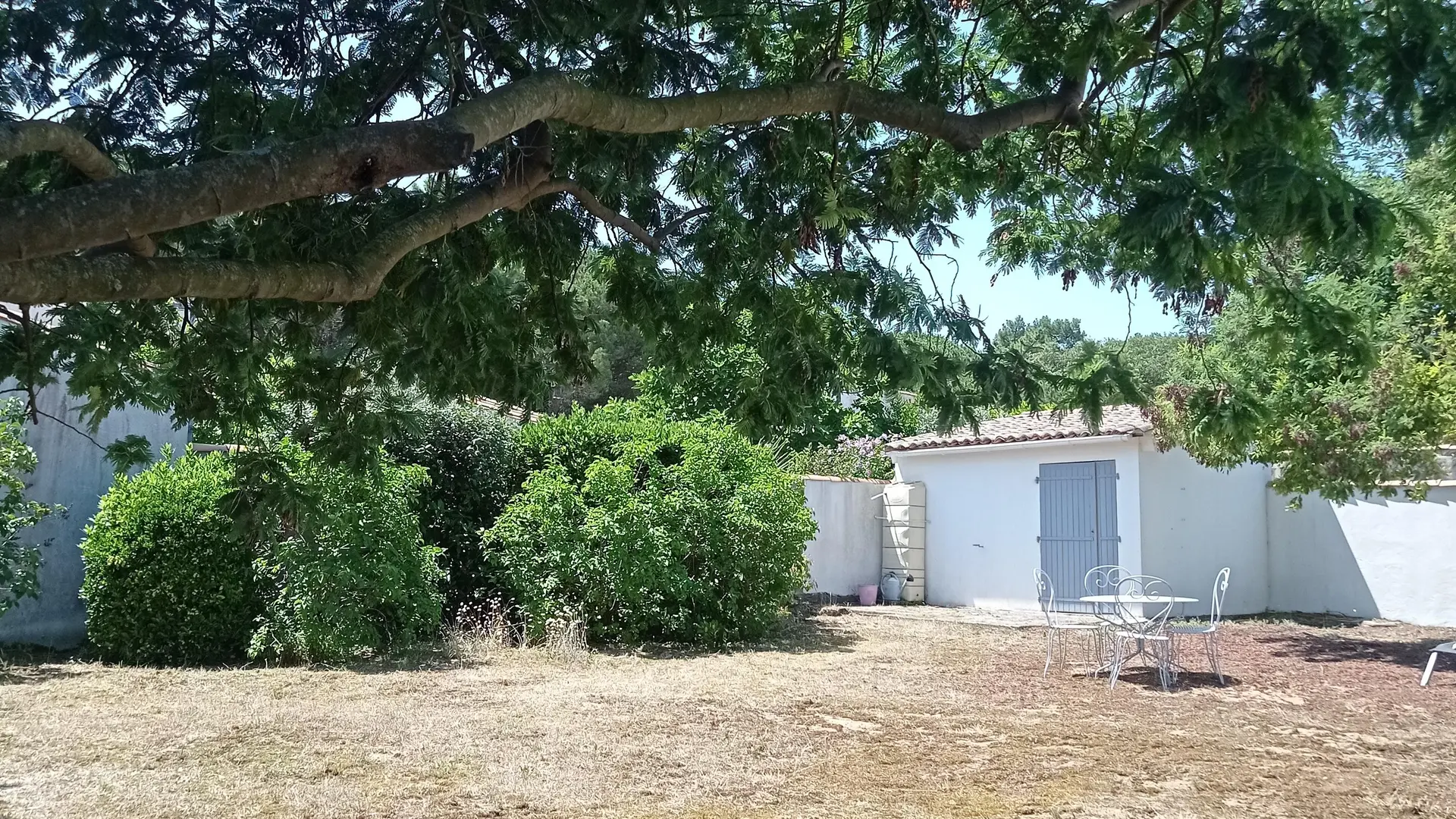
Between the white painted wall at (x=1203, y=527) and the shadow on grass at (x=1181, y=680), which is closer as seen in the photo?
the shadow on grass at (x=1181, y=680)

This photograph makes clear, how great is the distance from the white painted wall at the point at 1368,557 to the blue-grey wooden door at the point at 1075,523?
9.48ft

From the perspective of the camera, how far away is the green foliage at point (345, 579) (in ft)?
31.9

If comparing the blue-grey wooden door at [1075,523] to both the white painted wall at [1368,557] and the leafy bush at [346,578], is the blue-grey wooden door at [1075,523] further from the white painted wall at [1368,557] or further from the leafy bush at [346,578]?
the leafy bush at [346,578]

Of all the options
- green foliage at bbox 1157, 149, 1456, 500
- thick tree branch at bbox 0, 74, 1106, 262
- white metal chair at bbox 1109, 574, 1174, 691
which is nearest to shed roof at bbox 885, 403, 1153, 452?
green foliage at bbox 1157, 149, 1456, 500

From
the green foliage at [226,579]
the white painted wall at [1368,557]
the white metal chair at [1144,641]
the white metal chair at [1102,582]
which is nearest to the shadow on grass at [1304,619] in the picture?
the white painted wall at [1368,557]

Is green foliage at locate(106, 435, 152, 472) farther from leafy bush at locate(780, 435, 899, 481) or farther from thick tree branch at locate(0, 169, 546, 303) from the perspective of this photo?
leafy bush at locate(780, 435, 899, 481)

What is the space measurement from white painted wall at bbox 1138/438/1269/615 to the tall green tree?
30.1 feet

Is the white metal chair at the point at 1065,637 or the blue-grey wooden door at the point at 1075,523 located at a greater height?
the blue-grey wooden door at the point at 1075,523

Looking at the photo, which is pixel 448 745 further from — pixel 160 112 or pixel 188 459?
pixel 188 459

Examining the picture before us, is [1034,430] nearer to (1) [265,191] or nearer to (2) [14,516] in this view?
(2) [14,516]

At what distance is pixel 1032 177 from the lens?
6.77 m

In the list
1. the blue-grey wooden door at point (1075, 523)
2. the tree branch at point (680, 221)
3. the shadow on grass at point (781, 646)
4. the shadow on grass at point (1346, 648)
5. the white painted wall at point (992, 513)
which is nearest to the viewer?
the tree branch at point (680, 221)

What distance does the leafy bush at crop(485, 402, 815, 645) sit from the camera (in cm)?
1126

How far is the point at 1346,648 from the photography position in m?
12.0
